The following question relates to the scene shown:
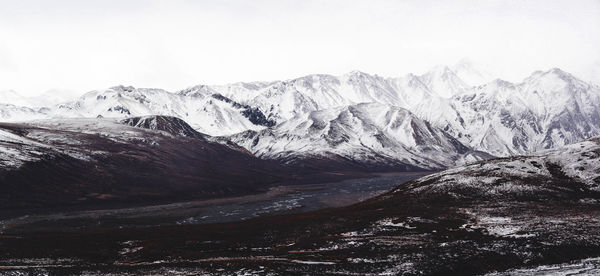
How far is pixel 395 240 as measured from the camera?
65.1 meters

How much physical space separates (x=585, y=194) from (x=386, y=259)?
67.8 metres

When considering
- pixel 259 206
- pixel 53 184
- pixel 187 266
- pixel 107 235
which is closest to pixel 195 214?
pixel 259 206

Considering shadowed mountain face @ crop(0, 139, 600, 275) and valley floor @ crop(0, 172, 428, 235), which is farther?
valley floor @ crop(0, 172, 428, 235)

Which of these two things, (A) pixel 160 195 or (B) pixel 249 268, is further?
(A) pixel 160 195

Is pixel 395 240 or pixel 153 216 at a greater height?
pixel 395 240

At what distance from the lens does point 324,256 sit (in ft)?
186

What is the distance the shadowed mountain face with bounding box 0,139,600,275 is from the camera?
52375 millimetres

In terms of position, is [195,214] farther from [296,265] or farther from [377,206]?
[296,265]

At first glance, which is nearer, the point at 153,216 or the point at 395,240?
the point at 395,240

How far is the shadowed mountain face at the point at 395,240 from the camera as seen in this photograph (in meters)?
52.4

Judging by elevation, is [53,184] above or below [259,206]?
above

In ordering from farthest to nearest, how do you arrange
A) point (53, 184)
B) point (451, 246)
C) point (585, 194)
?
point (53, 184) < point (585, 194) < point (451, 246)

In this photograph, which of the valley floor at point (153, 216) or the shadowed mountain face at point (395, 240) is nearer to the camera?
the shadowed mountain face at point (395, 240)

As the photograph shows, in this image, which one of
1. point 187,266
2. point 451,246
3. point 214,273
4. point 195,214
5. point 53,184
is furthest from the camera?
point 53,184
